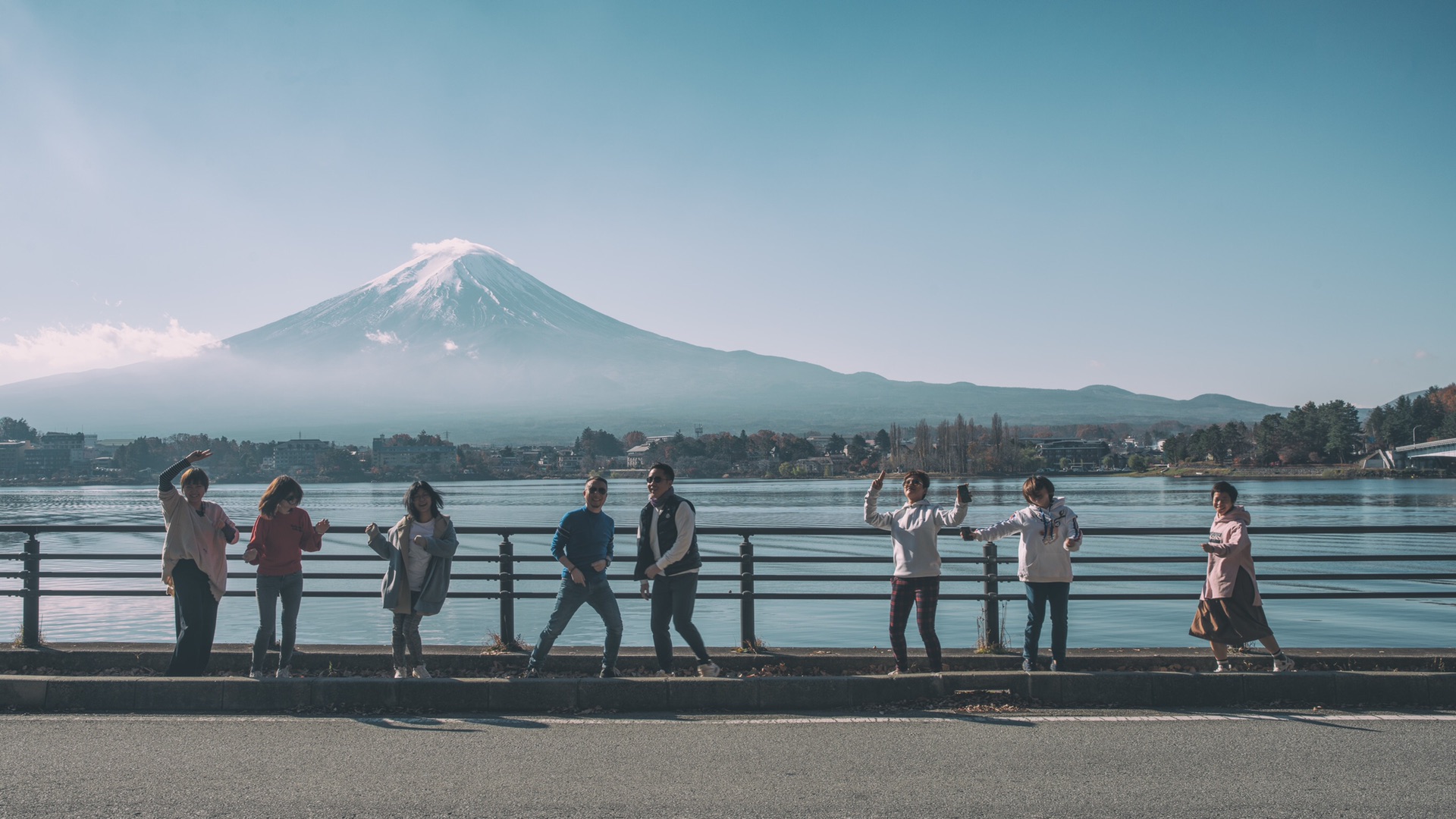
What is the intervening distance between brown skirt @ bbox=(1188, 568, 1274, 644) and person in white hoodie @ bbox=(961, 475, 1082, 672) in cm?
91

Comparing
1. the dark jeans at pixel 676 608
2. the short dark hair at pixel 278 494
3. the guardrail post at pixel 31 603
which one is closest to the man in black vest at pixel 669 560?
the dark jeans at pixel 676 608

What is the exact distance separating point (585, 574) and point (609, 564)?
0.19 metres

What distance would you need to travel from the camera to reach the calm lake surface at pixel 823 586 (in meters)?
20.0

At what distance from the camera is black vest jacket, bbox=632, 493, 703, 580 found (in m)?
7.47

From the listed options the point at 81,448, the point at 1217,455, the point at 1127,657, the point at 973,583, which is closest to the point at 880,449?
the point at 1217,455

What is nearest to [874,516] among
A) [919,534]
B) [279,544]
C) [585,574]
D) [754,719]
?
[919,534]

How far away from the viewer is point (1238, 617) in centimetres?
749

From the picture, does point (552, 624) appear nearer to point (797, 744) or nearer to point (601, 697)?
point (601, 697)

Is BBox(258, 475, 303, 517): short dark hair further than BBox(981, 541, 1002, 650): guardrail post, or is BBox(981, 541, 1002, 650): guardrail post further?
BBox(981, 541, 1002, 650): guardrail post

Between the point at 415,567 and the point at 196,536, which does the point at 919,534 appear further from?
the point at 196,536

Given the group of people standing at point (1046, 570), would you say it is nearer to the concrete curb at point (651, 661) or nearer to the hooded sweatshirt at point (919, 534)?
the hooded sweatshirt at point (919, 534)

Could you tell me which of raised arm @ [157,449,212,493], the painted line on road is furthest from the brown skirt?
raised arm @ [157,449,212,493]

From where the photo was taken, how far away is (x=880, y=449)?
195 meters

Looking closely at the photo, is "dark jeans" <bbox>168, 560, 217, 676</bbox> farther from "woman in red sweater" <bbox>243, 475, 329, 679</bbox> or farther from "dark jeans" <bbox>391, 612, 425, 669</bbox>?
"dark jeans" <bbox>391, 612, 425, 669</bbox>
